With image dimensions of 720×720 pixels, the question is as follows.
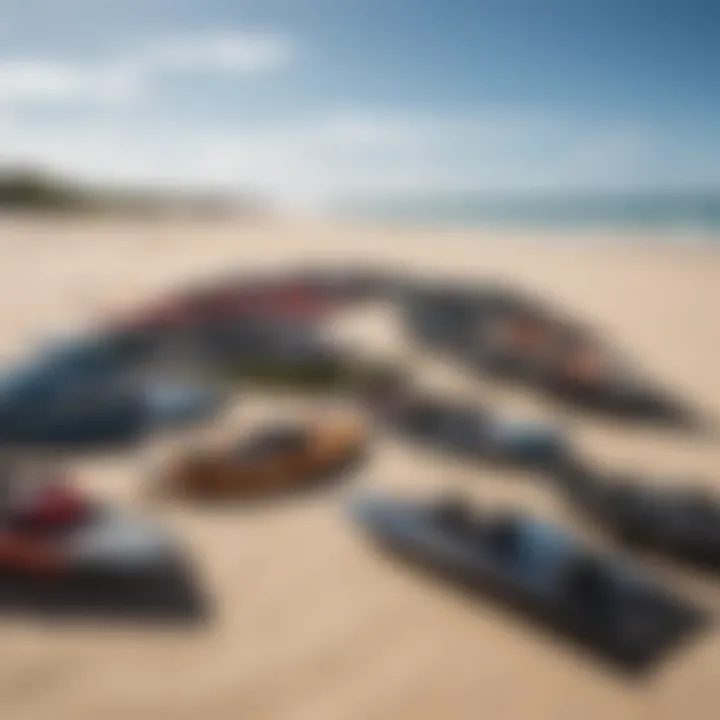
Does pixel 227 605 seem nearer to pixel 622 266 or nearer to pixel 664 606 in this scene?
pixel 664 606

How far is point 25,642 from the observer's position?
1.43 metres

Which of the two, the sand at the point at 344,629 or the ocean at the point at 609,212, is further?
the ocean at the point at 609,212

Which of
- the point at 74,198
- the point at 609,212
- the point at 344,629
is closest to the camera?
the point at 344,629

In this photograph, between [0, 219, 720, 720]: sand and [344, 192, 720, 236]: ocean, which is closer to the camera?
[0, 219, 720, 720]: sand

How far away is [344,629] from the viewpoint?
59.7 inches

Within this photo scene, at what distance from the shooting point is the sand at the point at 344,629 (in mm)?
1358

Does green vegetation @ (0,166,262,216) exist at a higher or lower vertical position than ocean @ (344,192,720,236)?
lower

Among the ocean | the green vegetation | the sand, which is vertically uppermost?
the ocean

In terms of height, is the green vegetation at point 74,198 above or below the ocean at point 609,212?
below

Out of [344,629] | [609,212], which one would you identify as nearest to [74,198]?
[344,629]

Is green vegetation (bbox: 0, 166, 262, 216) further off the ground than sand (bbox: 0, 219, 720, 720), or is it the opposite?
green vegetation (bbox: 0, 166, 262, 216)

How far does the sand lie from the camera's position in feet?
4.46

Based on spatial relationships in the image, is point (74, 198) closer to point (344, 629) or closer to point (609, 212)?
point (344, 629)

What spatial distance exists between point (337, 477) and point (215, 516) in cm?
28
